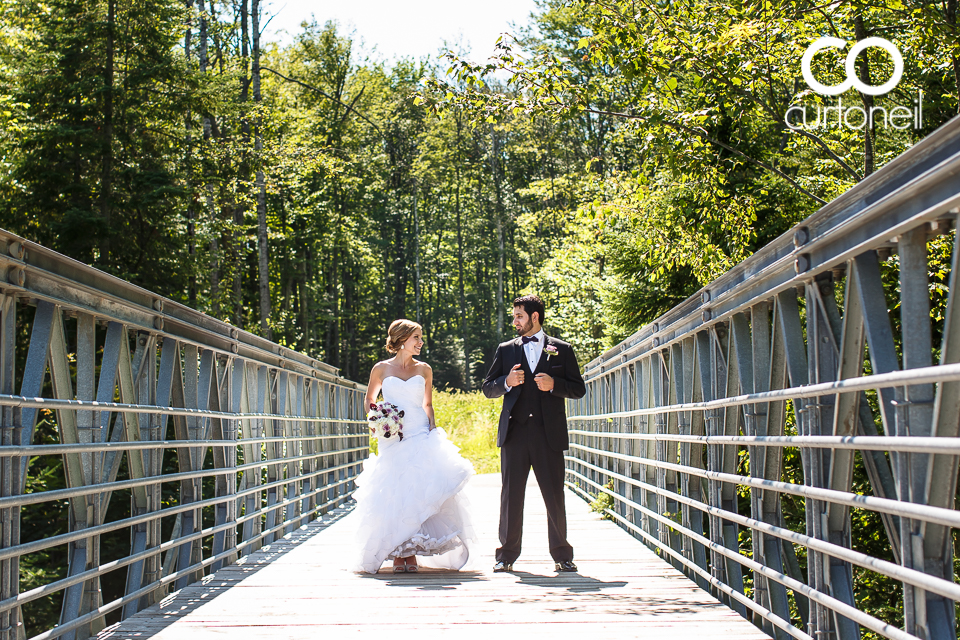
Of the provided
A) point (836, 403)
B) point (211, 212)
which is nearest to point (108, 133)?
point (211, 212)

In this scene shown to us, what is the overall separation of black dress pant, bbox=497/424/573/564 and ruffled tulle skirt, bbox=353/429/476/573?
41 centimetres

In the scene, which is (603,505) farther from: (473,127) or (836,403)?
(473,127)

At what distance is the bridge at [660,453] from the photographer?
241cm

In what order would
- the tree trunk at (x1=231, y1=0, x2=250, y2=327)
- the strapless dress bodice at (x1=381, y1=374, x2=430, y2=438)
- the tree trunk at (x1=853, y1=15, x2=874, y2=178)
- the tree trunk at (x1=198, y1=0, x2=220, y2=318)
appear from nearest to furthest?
the strapless dress bodice at (x1=381, y1=374, x2=430, y2=438), the tree trunk at (x1=853, y1=15, x2=874, y2=178), the tree trunk at (x1=198, y1=0, x2=220, y2=318), the tree trunk at (x1=231, y1=0, x2=250, y2=327)

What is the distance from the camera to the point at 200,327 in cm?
526

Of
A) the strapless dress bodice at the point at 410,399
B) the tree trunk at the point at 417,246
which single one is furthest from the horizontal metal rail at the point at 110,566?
the tree trunk at the point at 417,246

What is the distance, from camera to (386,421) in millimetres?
6590

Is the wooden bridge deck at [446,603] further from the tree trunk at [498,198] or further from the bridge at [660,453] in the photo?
the tree trunk at [498,198]

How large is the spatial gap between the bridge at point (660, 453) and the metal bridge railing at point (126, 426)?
0.05ft

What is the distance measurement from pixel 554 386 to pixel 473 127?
14033mm

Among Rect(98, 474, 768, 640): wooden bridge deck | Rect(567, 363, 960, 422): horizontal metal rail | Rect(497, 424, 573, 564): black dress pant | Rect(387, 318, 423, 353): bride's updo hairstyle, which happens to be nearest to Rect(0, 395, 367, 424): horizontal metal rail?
Rect(98, 474, 768, 640): wooden bridge deck

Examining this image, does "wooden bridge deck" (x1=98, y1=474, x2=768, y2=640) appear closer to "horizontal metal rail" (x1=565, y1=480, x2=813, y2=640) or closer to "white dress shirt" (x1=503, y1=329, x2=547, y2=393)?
"horizontal metal rail" (x1=565, y1=480, x2=813, y2=640)

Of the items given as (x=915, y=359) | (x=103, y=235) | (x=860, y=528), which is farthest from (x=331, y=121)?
(x=915, y=359)

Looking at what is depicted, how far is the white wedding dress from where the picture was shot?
20.2 feet
